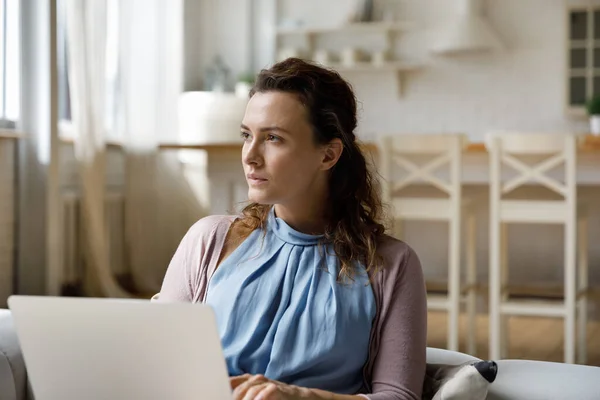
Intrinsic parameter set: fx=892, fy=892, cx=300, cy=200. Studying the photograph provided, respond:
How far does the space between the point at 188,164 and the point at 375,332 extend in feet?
16.2

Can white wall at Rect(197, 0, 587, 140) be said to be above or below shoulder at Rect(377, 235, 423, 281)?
above

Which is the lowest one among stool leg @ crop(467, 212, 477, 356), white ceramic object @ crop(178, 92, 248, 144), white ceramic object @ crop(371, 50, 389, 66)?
stool leg @ crop(467, 212, 477, 356)

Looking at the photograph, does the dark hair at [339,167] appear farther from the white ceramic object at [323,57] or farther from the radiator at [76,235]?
the white ceramic object at [323,57]

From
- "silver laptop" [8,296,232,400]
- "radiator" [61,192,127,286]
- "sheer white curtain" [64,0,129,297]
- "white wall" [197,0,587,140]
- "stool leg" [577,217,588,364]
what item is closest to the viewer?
"silver laptop" [8,296,232,400]

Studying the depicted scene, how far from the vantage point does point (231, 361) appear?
140cm

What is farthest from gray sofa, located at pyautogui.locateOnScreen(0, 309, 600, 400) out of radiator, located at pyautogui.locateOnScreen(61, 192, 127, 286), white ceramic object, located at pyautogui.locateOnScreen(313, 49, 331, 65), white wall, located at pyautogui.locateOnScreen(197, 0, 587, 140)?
white ceramic object, located at pyautogui.locateOnScreen(313, 49, 331, 65)

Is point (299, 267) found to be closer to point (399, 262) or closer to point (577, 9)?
point (399, 262)

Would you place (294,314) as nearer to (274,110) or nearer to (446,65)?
(274,110)

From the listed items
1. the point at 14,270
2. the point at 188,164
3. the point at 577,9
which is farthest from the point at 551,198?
the point at 14,270

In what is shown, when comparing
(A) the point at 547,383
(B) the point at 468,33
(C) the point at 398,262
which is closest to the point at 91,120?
(B) the point at 468,33

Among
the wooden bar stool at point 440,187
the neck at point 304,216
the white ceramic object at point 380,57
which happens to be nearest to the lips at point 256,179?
the neck at point 304,216

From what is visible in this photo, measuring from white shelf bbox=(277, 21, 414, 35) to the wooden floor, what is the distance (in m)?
2.05

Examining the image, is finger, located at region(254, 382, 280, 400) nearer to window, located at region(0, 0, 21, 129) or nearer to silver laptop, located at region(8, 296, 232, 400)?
silver laptop, located at region(8, 296, 232, 400)

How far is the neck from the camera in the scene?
4.98ft
